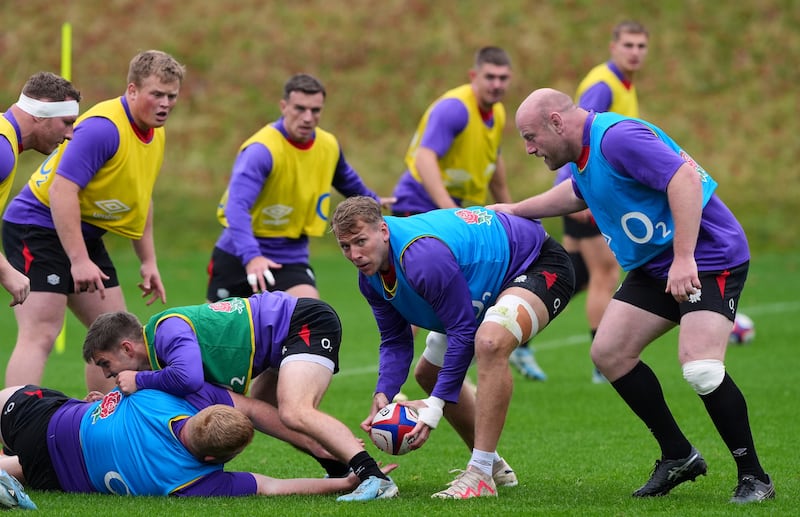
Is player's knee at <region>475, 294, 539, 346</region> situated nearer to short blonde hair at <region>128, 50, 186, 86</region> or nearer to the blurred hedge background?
short blonde hair at <region>128, 50, 186, 86</region>

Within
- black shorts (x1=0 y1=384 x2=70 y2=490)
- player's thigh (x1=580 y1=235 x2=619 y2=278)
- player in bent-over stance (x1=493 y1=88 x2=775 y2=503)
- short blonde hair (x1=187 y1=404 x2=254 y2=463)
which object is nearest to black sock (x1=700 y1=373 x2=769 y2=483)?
player in bent-over stance (x1=493 y1=88 x2=775 y2=503)

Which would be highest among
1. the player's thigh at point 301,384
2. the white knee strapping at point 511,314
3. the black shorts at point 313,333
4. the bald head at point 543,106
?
the bald head at point 543,106

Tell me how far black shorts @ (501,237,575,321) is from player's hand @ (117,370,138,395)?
1851 millimetres

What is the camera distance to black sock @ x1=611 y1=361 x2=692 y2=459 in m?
5.80

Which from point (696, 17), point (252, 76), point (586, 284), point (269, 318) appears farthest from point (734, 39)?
point (269, 318)

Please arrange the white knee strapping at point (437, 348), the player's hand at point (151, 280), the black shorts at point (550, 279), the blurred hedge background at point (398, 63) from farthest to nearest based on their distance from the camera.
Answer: the blurred hedge background at point (398, 63)
the player's hand at point (151, 280)
the white knee strapping at point (437, 348)
the black shorts at point (550, 279)

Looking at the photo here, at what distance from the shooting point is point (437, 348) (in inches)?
249

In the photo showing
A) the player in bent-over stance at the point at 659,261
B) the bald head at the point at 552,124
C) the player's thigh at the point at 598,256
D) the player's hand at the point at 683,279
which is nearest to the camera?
the player's hand at the point at 683,279

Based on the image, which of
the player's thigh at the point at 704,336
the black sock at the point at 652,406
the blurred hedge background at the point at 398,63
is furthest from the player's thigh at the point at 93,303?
the blurred hedge background at the point at 398,63

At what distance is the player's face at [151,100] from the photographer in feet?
23.1

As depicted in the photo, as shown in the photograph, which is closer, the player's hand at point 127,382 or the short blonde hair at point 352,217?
the short blonde hair at point 352,217

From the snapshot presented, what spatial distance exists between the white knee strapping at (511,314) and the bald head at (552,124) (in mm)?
719

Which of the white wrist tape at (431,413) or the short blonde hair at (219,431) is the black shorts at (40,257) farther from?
the white wrist tape at (431,413)

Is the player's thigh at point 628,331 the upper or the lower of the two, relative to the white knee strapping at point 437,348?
upper
